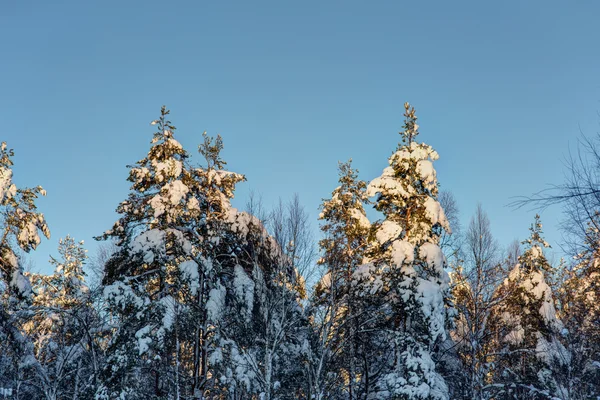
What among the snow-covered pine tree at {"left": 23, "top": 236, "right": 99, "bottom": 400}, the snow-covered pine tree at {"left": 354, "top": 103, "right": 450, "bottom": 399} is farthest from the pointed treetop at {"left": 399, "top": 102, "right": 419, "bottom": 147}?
the snow-covered pine tree at {"left": 23, "top": 236, "right": 99, "bottom": 400}

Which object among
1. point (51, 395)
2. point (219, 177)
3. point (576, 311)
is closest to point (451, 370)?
point (576, 311)

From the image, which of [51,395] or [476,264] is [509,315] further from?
[51,395]

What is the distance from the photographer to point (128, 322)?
16281 mm

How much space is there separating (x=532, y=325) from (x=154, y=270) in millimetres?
19075

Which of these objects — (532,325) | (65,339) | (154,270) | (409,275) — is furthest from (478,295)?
(65,339)

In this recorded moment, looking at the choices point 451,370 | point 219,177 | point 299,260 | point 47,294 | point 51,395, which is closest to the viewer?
point 299,260

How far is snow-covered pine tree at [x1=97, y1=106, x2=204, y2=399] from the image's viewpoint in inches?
625

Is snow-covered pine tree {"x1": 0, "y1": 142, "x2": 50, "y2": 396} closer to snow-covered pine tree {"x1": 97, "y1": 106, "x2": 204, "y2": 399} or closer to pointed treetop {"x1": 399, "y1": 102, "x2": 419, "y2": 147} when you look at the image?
snow-covered pine tree {"x1": 97, "y1": 106, "x2": 204, "y2": 399}

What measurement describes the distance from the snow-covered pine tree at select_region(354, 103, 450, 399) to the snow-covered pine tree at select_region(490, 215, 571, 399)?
6849mm

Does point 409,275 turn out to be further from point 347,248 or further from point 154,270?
point 154,270

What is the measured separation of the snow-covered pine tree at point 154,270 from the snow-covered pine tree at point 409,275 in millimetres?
6874

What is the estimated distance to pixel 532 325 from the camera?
23438 millimetres

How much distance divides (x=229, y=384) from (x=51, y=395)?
6149 mm

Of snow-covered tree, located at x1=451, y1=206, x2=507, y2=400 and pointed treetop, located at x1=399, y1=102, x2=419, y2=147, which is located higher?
pointed treetop, located at x1=399, y1=102, x2=419, y2=147
